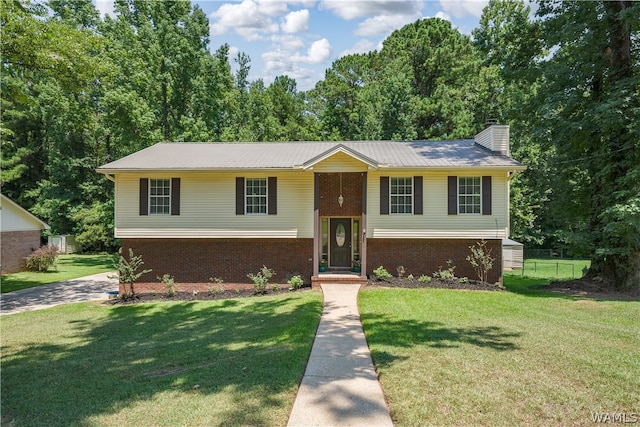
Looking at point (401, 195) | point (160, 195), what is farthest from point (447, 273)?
point (160, 195)

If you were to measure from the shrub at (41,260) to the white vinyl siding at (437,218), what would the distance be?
713 inches

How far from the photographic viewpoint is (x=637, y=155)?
12.5 metres

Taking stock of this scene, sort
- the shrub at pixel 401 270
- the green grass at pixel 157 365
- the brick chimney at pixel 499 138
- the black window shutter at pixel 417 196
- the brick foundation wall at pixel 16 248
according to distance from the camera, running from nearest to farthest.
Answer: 1. the green grass at pixel 157 365
2. the black window shutter at pixel 417 196
3. the shrub at pixel 401 270
4. the brick chimney at pixel 499 138
5. the brick foundation wall at pixel 16 248

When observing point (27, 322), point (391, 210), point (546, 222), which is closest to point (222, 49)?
point (391, 210)

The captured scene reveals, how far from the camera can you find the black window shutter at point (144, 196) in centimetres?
1420

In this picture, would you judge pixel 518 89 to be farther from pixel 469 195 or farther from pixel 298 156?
pixel 298 156

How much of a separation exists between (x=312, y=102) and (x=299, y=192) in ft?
88.4

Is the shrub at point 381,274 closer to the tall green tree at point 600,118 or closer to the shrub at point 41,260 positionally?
the tall green tree at point 600,118

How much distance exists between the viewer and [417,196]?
46.1 feet

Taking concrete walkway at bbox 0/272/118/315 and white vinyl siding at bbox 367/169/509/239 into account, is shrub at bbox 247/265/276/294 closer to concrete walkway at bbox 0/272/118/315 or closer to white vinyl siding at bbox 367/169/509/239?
white vinyl siding at bbox 367/169/509/239

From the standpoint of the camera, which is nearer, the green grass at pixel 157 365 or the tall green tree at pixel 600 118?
the green grass at pixel 157 365

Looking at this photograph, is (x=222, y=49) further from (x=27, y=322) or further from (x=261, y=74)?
(x=27, y=322)

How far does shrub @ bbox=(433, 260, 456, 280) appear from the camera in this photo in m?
13.8
